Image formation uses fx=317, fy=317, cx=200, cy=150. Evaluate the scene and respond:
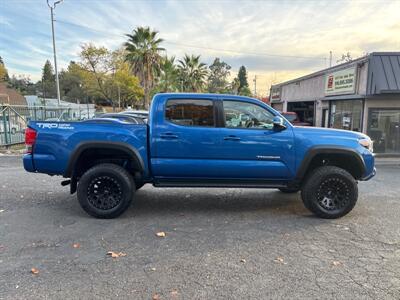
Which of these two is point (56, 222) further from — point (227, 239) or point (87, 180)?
point (227, 239)

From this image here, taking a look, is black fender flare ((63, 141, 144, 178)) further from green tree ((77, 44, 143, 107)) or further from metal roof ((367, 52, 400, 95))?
green tree ((77, 44, 143, 107))

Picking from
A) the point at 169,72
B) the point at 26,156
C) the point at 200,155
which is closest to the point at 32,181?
the point at 26,156

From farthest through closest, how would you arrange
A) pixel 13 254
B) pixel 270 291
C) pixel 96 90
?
pixel 96 90 < pixel 13 254 < pixel 270 291

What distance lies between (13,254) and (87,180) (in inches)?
56.5

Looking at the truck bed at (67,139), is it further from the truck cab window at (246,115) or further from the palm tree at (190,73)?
the palm tree at (190,73)

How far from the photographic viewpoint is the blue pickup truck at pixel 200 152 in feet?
15.8

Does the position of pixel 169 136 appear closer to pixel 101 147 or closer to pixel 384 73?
pixel 101 147

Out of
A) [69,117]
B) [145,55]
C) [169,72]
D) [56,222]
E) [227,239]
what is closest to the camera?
[227,239]

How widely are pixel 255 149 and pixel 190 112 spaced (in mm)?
1167

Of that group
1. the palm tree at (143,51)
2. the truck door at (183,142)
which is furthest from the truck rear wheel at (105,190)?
the palm tree at (143,51)

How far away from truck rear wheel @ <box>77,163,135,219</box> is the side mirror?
7.82 ft

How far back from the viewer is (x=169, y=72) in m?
41.1

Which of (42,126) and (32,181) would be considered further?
(32,181)

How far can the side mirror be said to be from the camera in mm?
4832
